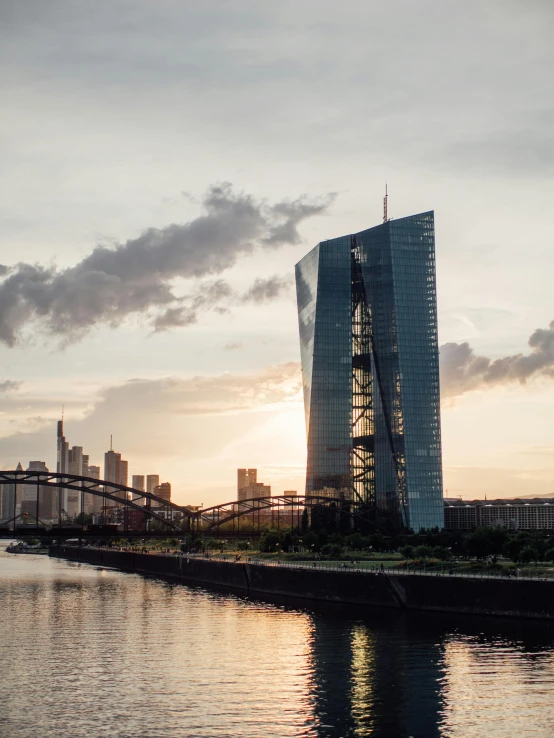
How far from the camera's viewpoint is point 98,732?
194 ft

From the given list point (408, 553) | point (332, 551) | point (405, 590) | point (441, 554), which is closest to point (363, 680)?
point (405, 590)

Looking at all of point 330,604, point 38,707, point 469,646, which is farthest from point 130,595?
point 38,707

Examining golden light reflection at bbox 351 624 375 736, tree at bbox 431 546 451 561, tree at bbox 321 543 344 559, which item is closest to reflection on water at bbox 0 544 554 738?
golden light reflection at bbox 351 624 375 736

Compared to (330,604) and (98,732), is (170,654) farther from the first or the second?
(330,604)

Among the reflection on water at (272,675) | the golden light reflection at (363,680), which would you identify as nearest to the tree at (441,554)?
the reflection on water at (272,675)

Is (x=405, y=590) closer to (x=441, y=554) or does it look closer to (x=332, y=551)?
(x=441, y=554)

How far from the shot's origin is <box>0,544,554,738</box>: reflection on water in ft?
200

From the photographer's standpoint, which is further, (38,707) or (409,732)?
(38,707)

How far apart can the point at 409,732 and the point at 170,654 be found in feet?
106

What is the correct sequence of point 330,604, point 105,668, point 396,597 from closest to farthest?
point 105,668 < point 396,597 < point 330,604

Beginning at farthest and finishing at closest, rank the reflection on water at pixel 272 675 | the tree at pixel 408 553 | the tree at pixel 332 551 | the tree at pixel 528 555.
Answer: the tree at pixel 332 551 < the tree at pixel 408 553 < the tree at pixel 528 555 < the reflection on water at pixel 272 675

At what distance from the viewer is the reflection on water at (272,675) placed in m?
61.1

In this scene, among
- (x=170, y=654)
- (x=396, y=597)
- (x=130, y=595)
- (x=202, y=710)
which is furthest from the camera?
(x=130, y=595)

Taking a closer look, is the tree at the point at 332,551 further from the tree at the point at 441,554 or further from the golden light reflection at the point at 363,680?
the golden light reflection at the point at 363,680
